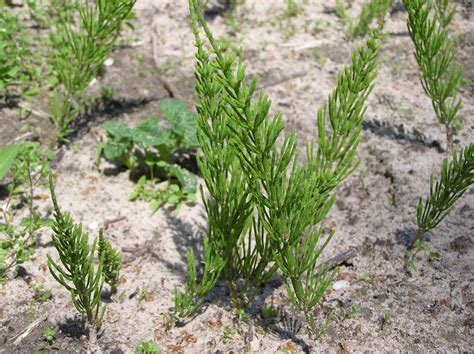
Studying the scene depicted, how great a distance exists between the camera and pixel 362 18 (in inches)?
169

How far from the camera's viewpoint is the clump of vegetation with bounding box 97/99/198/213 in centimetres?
320

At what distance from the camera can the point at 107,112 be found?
368cm

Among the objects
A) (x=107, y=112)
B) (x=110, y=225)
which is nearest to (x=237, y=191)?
(x=110, y=225)

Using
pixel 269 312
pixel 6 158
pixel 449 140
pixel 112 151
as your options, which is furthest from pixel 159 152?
pixel 449 140

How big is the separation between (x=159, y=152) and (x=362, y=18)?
6.46ft

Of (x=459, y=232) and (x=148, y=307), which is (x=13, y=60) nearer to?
(x=148, y=307)

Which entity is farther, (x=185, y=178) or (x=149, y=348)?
(x=185, y=178)

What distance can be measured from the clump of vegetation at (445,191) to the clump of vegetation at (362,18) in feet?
6.20

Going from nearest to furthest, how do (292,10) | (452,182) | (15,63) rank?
(452,182) < (15,63) < (292,10)

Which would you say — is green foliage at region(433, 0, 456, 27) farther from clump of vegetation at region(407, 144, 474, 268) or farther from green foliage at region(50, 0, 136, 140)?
green foliage at region(50, 0, 136, 140)

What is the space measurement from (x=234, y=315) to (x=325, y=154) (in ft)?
2.83

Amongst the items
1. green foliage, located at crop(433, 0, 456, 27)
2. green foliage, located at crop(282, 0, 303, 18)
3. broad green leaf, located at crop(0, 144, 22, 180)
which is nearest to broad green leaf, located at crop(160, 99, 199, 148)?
broad green leaf, located at crop(0, 144, 22, 180)

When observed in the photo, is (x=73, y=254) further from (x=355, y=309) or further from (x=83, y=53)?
(x=83, y=53)

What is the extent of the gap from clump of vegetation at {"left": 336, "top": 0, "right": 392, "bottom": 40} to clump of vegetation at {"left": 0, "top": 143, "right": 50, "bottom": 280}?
2.47m
